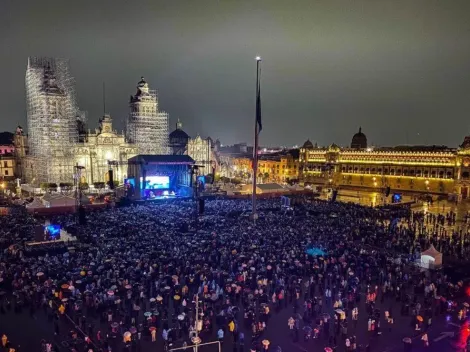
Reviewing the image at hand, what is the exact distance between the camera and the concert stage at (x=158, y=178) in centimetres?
5591

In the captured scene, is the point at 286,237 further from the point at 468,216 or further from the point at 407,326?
the point at 468,216

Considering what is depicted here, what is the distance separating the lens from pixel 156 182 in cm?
5731

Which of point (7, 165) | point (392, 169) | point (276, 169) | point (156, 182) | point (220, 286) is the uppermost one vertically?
point (7, 165)

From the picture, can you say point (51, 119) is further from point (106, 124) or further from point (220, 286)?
point (220, 286)

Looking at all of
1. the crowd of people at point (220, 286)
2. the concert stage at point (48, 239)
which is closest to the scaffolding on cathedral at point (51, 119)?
the crowd of people at point (220, 286)

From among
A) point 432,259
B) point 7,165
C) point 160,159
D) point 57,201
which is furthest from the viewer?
point 7,165

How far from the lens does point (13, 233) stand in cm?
3067

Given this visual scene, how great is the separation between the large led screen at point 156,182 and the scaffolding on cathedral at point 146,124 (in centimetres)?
2179

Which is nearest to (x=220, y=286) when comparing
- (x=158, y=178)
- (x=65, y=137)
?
(x=158, y=178)

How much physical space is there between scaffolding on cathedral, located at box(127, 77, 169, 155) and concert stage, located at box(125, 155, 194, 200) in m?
19.1

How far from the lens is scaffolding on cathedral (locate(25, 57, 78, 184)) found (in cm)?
6625

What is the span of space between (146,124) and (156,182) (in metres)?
26.8

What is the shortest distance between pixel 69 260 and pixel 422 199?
54.3 meters

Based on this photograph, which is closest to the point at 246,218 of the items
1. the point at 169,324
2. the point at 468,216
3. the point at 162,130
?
the point at 169,324
